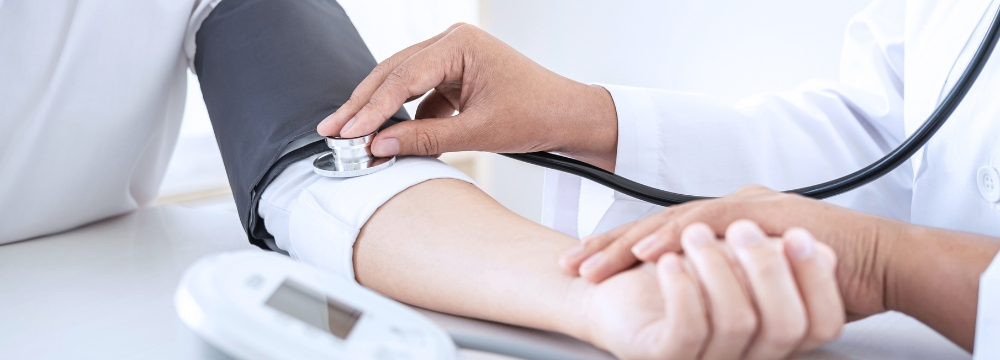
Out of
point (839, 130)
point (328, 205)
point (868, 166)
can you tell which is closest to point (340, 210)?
point (328, 205)

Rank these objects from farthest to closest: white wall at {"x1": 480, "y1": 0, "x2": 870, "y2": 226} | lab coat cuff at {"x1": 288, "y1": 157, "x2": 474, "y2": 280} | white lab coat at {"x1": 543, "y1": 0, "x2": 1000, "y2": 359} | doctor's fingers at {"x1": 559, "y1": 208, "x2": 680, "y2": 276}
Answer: white wall at {"x1": 480, "y1": 0, "x2": 870, "y2": 226} → white lab coat at {"x1": 543, "y1": 0, "x2": 1000, "y2": 359} → lab coat cuff at {"x1": 288, "y1": 157, "x2": 474, "y2": 280} → doctor's fingers at {"x1": 559, "y1": 208, "x2": 680, "y2": 276}

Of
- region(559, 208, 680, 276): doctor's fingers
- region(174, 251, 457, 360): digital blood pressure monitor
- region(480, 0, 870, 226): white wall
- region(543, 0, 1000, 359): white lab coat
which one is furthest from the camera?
region(480, 0, 870, 226): white wall

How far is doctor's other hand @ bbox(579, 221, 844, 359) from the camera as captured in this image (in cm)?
32

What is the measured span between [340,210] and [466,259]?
0.12m

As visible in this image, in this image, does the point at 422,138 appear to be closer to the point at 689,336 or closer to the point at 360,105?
the point at 360,105

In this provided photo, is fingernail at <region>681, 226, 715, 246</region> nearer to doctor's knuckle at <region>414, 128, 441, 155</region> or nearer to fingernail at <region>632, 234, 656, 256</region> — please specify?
fingernail at <region>632, 234, 656, 256</region>

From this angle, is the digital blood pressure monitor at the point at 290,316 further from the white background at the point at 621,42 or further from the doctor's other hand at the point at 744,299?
the white background at the point at 621,42

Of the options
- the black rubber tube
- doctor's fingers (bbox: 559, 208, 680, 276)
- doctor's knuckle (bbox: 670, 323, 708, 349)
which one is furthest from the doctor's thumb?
doctor's knuckle (bbox: 670, 323, 708, 349)

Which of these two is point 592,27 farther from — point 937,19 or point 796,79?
point 937,19

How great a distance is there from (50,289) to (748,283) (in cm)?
55

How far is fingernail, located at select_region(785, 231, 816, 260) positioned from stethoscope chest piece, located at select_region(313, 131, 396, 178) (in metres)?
0.34

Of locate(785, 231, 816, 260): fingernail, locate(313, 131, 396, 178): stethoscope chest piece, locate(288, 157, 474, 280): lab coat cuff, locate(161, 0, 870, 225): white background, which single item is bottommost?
locate(161, 0, 870, 225): white background

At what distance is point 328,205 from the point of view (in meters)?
0.54

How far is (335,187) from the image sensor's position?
548mm
